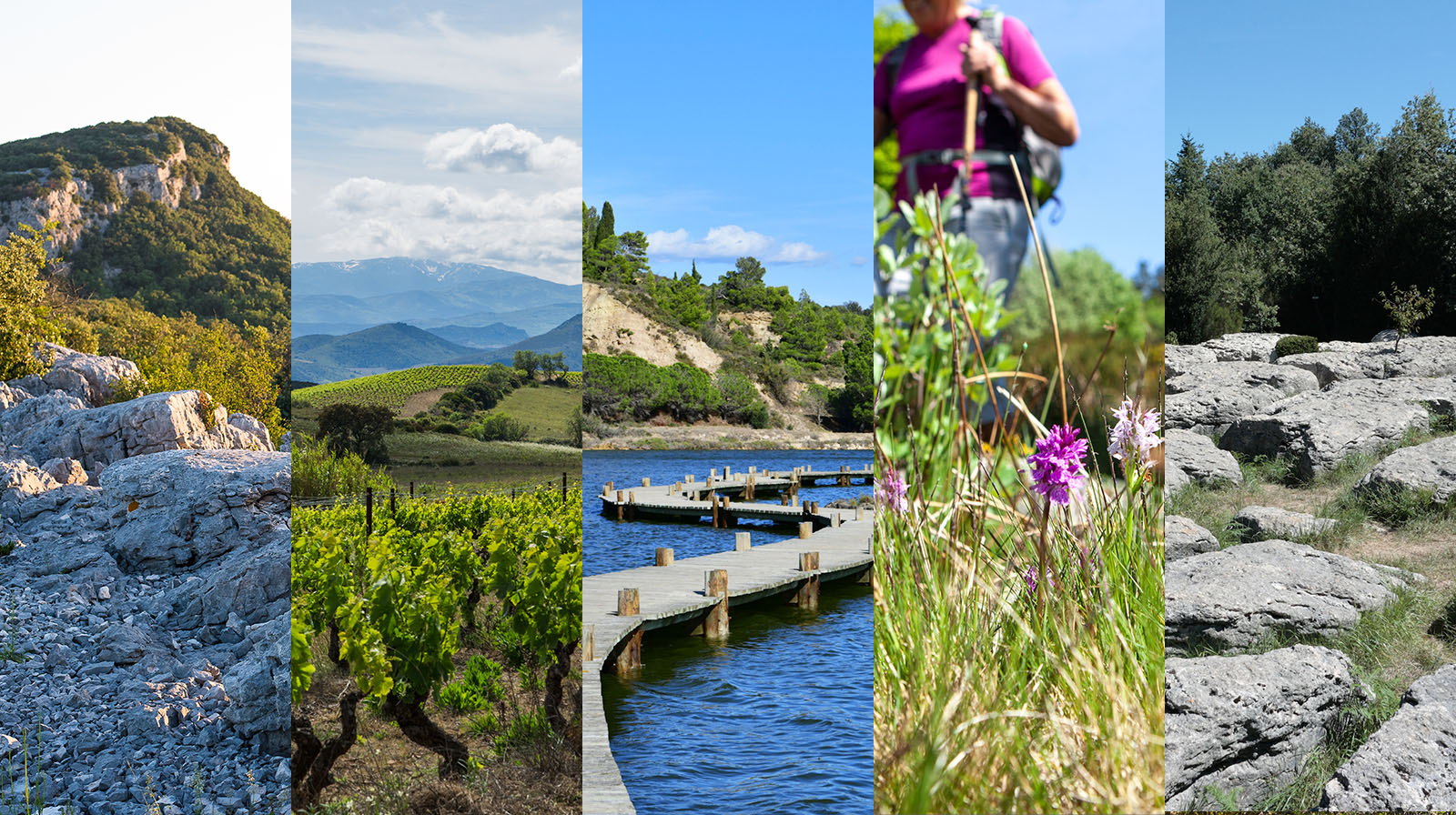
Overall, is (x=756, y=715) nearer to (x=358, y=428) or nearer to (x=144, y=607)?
(x=358, y=428)

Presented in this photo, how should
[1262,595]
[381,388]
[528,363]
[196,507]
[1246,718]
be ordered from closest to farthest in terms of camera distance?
[1246,718]
[528,363]
[381,388]
[1262,595]
[196,507]

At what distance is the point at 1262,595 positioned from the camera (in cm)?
441

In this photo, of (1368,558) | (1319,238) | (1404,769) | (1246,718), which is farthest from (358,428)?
(1319,238)

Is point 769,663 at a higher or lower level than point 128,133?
lower

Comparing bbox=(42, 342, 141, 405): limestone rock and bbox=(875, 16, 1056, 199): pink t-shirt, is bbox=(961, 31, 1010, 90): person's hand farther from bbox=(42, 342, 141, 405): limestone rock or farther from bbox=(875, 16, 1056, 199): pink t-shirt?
bbox=(42, 342, 141, 405): limestone rock

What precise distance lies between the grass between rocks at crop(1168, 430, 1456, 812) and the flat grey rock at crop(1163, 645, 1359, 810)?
0.09m

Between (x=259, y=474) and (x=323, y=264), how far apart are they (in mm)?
3221

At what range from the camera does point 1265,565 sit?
15.3 ft

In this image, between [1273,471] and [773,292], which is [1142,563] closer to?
[773,292]

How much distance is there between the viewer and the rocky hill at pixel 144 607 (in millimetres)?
4578

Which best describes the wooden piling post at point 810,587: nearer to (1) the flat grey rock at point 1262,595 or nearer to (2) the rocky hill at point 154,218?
(1) the flat grey rock at point 1262,595

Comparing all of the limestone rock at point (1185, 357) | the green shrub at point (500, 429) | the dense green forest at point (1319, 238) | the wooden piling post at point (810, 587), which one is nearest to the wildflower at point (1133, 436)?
the green shrub at point (500, 429)

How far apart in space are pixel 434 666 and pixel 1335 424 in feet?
26.5

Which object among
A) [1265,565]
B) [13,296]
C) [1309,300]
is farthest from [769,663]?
[1309,300]
